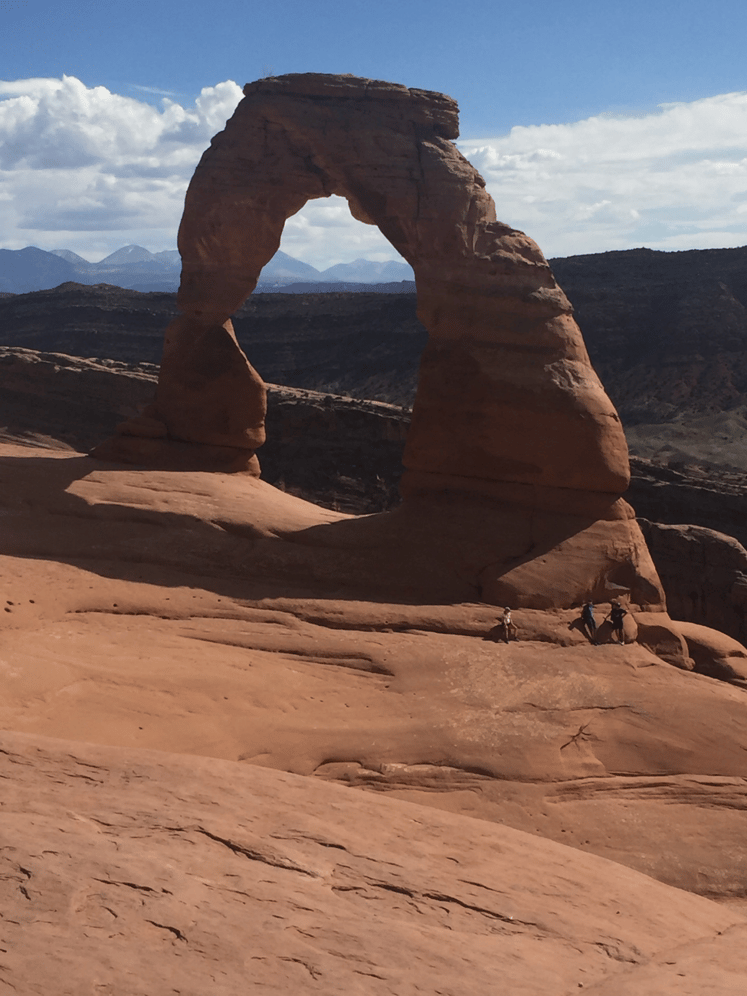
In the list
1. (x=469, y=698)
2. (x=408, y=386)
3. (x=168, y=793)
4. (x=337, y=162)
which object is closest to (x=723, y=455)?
(x=408, y=386)

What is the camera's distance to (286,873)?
4113 mm

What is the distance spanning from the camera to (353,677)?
8930mm

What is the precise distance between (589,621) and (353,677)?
3.09 m

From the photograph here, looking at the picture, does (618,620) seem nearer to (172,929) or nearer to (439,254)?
(439,254)

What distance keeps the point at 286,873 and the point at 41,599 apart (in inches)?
233

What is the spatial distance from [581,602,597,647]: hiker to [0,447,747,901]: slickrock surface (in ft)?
0.43

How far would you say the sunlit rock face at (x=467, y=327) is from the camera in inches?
441

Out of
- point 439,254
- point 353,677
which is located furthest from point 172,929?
point 439,254

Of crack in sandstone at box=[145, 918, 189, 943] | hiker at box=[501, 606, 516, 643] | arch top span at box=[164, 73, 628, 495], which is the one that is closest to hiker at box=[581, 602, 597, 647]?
hiker at box=[501, 606, 516, 643]

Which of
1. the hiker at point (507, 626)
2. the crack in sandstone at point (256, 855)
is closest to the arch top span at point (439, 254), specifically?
the hiker at point (507, 626)

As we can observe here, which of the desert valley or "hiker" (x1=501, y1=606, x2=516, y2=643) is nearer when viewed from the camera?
the desert valley

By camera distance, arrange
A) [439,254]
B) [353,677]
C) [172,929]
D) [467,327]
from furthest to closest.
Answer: [439,254], [467,327], [353,677], [172,929]

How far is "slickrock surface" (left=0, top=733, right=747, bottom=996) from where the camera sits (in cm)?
317

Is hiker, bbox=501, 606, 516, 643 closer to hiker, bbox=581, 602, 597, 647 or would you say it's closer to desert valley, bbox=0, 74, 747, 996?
desert valley, bbox=0, 74, 747, 996
